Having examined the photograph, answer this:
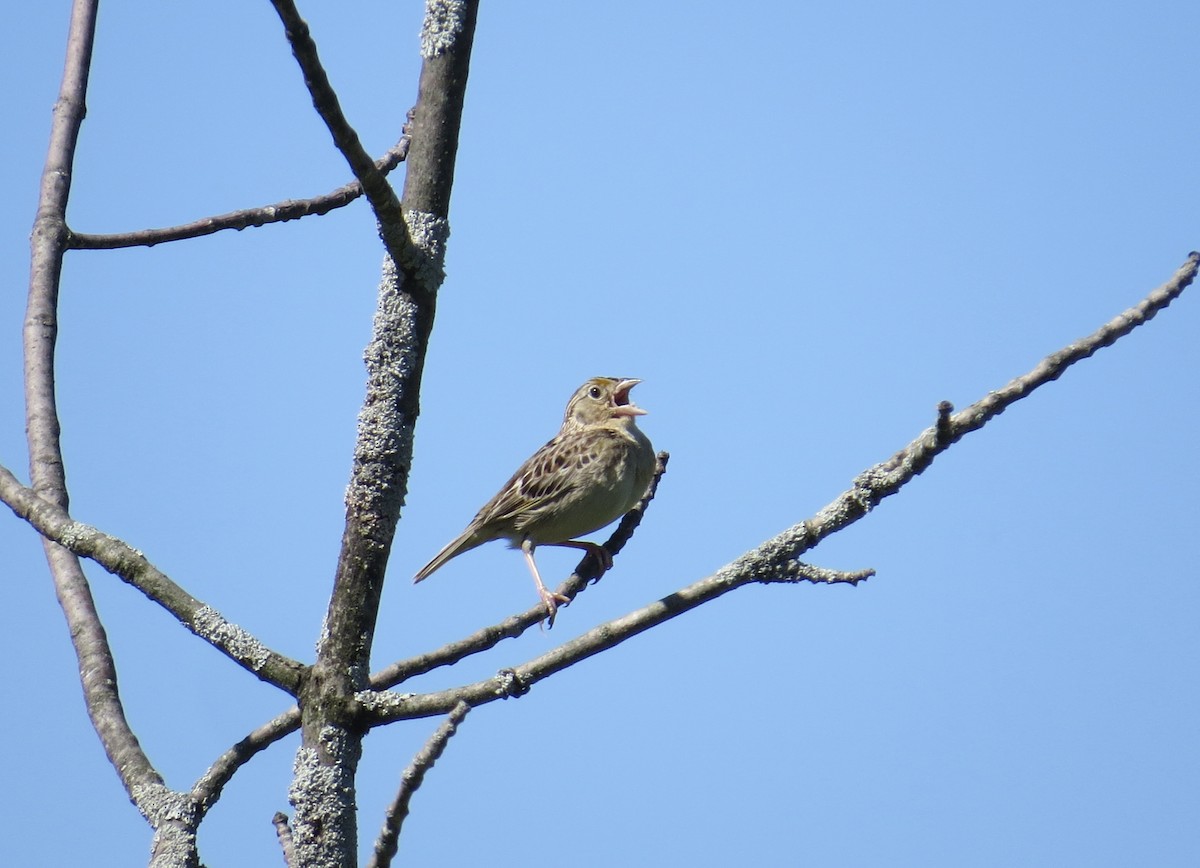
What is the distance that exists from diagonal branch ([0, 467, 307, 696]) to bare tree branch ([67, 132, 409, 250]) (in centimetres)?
154

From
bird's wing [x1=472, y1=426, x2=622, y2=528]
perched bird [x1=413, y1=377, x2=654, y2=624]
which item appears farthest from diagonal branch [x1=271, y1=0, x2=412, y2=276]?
bird's wing [x1=472, y1=426, x2=622, y2=528]

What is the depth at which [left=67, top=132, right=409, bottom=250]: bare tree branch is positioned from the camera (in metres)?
4.74

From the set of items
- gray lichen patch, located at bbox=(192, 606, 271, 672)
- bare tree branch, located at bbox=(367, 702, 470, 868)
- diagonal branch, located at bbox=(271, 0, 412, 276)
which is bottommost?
bare tree branch, located at bbox=(367, 702, 470, 868)

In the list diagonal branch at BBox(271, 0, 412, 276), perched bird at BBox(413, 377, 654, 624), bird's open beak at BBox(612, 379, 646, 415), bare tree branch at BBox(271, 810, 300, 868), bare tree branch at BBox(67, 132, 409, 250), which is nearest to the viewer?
diagonal branch at BBox(271, 0, 412, 276)

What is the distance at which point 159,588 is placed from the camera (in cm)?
322

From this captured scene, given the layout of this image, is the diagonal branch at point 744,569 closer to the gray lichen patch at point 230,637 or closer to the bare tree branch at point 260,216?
the gray lichen patch at point 230,637

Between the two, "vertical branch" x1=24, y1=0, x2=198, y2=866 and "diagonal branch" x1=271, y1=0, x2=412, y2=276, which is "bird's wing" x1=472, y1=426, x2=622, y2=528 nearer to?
"vertical branch" x1=24, y1=0, x2=198, y2=866

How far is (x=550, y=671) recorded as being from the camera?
9.68 ft

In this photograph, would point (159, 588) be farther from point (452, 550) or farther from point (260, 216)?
point (452, 550)

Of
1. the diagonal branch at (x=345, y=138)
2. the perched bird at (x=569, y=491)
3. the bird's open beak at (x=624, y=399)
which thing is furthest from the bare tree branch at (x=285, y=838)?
the bird's open beak at (x=624, y=399)

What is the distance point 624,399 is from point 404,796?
23.1ft

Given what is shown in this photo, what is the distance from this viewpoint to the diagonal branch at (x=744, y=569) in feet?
9.46

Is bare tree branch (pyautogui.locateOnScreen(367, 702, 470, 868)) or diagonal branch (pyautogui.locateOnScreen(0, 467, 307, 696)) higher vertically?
diagonal branch (pyautogui.locateOnScreen(0, 467, 307, 696))

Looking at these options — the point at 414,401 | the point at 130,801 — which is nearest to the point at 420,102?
the point at 414,401
